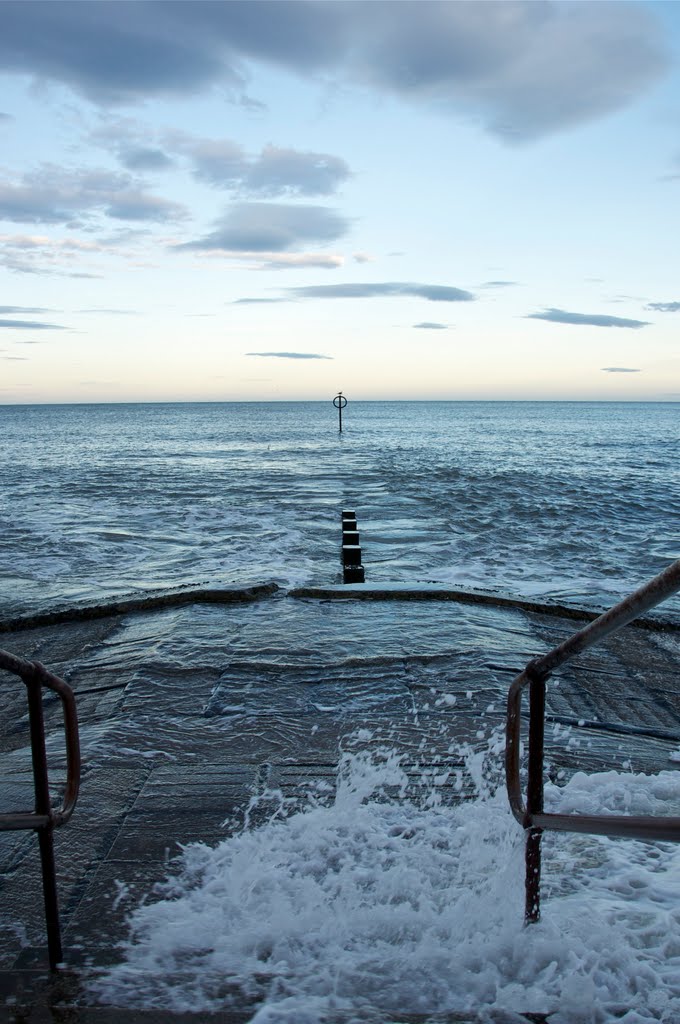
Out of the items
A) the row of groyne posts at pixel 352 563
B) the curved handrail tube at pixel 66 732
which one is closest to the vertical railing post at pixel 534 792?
the curved handrail tube at pixel 66 732

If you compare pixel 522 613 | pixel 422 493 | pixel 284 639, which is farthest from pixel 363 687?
pixel 422 493

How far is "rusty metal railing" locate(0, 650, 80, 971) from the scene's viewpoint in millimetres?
2184

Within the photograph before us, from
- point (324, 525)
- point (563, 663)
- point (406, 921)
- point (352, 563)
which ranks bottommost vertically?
point (324, 525)

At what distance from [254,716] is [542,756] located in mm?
2374

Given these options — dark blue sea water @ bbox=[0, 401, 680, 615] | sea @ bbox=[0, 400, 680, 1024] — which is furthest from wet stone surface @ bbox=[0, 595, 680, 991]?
dark blue sea water @ bbox=[0, 401, 680, 615]

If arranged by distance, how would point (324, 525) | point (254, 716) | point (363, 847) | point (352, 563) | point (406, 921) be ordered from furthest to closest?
point (324, 525)
point (352, 563)
point (254, 716)
point (363, 847)
point (406, 921)

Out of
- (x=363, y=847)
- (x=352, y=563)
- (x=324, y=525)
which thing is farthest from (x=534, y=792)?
(x=324, y=525)

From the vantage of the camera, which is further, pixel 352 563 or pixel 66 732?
pixel 352 563

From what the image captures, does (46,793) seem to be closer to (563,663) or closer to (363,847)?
(363,847)

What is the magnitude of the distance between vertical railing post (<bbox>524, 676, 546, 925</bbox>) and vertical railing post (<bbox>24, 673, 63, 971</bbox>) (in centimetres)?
153

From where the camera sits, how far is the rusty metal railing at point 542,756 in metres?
1.71

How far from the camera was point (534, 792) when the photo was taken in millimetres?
2447

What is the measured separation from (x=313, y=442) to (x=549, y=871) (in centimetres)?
4826

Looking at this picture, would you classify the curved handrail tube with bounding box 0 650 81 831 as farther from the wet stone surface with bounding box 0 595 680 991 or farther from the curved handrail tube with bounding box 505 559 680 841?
the curved handrail tube with bounding box 505 559 680 841
